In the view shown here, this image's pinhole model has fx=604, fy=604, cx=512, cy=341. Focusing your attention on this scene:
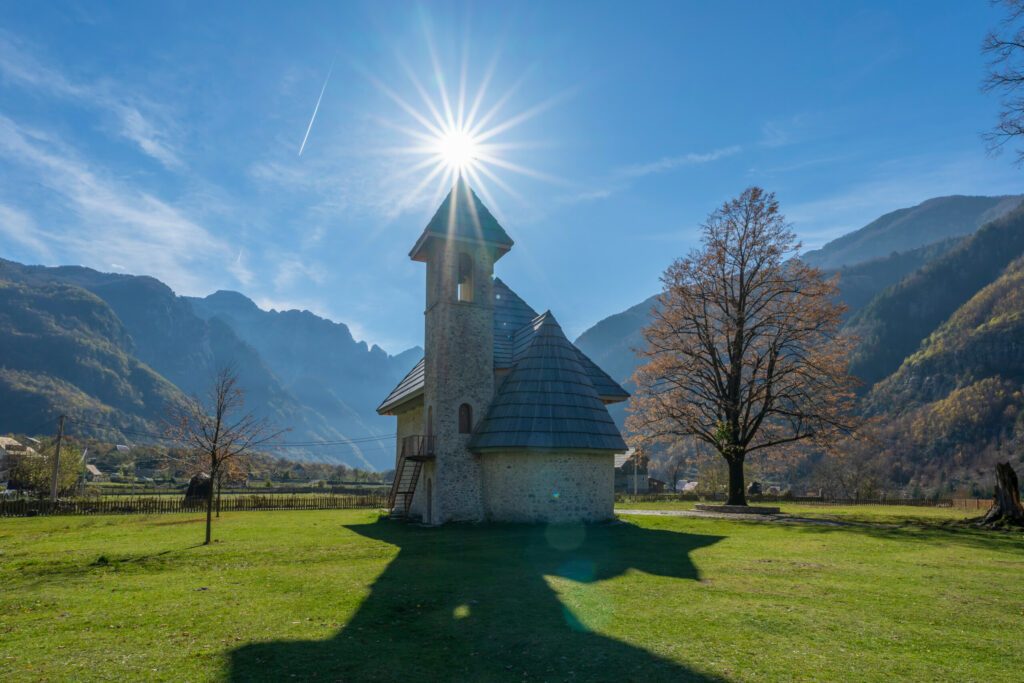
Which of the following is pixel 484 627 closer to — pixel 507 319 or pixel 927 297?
pixel 507 319

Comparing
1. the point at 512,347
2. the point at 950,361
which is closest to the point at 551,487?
the point at 512,347

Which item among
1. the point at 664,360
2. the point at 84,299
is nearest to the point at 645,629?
the point at 664,360

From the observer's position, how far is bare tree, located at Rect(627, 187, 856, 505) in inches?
1133

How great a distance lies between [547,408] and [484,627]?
14.5m

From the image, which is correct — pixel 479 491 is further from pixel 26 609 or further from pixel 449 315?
pixel 26 609

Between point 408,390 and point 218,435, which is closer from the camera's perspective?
point 218,435

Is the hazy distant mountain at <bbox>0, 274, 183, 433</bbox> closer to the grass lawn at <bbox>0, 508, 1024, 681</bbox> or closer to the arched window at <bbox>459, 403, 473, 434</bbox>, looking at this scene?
the arched window at <bbox>459, 403, 473, 434</bbox>

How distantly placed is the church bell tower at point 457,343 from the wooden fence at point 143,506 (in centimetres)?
1680

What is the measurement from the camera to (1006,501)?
21625 mm

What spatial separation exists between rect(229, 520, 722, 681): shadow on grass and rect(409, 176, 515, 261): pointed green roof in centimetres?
1375

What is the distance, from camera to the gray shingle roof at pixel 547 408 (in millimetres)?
21906

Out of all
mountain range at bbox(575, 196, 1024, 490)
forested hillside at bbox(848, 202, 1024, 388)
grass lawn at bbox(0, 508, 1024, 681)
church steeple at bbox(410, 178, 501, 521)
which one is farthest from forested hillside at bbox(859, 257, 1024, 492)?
grass lawn at bbox(0, 508, 1024, 681)

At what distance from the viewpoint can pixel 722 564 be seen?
13.2 m

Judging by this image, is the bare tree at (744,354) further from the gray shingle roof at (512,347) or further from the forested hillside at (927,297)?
the forested hillside at (927,297)
